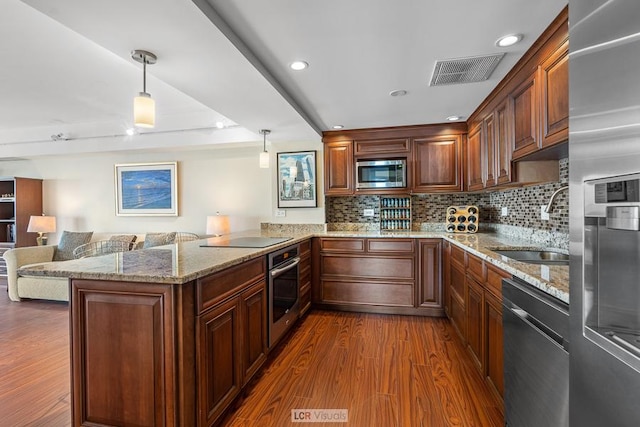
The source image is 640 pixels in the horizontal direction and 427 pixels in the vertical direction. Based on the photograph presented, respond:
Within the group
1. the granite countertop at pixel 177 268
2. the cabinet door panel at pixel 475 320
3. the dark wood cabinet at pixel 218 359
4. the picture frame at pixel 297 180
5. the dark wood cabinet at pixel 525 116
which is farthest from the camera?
the picture frame at pixel 297 180

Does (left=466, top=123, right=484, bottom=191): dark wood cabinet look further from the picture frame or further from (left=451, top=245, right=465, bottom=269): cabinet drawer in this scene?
the picture frame

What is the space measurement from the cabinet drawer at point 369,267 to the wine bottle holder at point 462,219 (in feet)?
2.47

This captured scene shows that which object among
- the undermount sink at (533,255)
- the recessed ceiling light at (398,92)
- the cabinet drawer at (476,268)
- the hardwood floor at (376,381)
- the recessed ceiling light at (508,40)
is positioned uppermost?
the recessed ceiling light at (398,92)

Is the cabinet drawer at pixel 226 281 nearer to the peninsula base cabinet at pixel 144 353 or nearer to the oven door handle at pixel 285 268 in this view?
the peninsula base cabinet at pixel 144 353

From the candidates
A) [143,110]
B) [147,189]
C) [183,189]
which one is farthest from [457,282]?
[147,189]

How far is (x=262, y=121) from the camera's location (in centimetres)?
312

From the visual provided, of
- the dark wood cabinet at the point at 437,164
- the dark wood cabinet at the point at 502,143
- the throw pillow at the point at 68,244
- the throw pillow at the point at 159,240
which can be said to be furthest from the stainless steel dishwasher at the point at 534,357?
the throw pillow at the point at 68,244

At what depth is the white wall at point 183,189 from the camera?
4.28 m

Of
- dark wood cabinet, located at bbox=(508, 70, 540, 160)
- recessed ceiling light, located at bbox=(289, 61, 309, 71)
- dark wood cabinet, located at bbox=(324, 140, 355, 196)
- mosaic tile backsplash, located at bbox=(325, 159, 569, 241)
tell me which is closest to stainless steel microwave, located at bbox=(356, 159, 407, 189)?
dark wood cabinet, located at bbox=(324, 140, 355, 196)

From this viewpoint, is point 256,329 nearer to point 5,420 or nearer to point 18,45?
point 5,420

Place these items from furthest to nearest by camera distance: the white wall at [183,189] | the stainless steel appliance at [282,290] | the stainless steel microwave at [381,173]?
the white wall at [183,189] → the stainless steel microwave at [381,173] → the stainless steel appliance at [282,290]

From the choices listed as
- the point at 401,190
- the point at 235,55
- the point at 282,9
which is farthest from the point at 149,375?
the point at 401,190

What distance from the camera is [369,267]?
3.40 metres

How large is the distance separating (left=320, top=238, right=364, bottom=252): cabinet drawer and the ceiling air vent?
1.75 m
